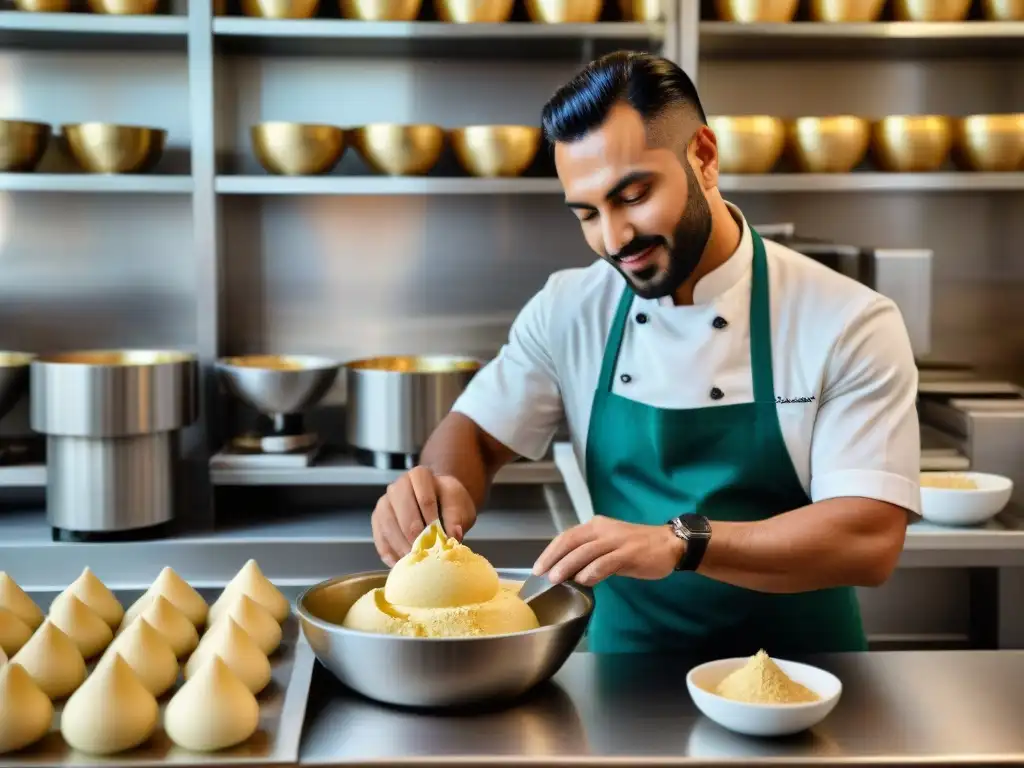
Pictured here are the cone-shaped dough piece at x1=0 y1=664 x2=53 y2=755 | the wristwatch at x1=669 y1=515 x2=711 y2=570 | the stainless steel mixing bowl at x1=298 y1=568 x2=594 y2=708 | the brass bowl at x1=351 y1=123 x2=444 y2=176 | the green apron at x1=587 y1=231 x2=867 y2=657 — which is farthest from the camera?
the brass bowl at x1=351 y1=123 x2=444 y2=176

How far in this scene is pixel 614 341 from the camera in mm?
2109

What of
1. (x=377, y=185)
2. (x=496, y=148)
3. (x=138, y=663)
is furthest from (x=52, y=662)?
(x=496, y=148)

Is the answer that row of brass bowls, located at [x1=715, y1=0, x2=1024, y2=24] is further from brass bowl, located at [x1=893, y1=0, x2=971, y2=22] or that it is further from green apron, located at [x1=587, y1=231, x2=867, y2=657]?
green apron, located at [x1=587, y1=231, x2=867, y2=657]

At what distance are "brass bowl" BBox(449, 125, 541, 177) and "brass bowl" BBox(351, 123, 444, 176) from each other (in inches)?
3.2

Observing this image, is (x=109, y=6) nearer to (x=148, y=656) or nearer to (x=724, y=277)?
(x=724, y=277)

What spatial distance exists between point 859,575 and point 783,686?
376 mm

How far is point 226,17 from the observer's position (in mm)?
3098

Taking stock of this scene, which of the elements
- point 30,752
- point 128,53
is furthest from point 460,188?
point 30,752

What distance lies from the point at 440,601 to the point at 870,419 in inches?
30.2

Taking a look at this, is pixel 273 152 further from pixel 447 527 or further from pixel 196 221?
pixel 447 527

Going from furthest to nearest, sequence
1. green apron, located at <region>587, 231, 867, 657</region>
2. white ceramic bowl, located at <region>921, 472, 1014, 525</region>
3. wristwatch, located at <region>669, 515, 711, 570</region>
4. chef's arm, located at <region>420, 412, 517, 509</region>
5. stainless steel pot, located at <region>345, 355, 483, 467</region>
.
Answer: stainless steel pot, located at <region>345, 355, 483, 467</region> → white ceramic bowl, located at <region>921, 472, 1014, 525</region> → chef's arm, located at <region>420, 412, 517, 509</region> → green apron, located at <region>587, 231, 867, 657</region> → wristwatch, located at <region>669, 515, 711, 570</region>

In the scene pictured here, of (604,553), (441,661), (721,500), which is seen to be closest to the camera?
(441,661)

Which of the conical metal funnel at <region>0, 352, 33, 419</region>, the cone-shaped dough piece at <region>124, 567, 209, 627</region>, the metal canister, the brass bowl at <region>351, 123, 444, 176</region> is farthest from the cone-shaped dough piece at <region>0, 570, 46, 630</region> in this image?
the brass bowl at <region>351, 123, 444, 176</region>

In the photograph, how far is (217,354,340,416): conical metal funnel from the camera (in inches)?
120
